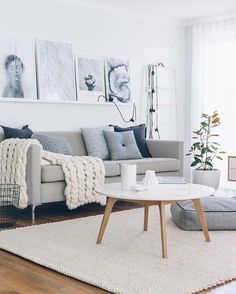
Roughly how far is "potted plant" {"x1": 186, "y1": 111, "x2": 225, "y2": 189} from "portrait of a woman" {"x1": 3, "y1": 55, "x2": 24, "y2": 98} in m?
2.39

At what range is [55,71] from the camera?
213 inches

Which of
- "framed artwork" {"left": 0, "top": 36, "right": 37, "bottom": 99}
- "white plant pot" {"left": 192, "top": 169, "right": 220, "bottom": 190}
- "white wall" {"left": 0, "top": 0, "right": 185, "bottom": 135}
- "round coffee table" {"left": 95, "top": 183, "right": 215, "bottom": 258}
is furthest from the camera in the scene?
"white plant pot" {"left": 192, "top": 169, "right": 220, "bottom": 190}

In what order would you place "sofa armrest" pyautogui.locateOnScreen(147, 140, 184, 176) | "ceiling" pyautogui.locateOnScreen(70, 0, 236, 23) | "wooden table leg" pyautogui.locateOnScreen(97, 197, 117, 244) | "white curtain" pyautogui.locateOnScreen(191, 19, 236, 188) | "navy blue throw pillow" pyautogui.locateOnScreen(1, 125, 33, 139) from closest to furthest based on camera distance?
"wooden table leg" pyautogui.locateOnScreen(97, 197, 117, 244) → "navy blue throw pillow" pyautogui.locateOnScreen(1, 125, 33, 139) → "sofa armrest" pyautogui.locateOnScreen(147, 140, 184, 176) → "ceiling" pyautogui.locateOnScreen(70, 0, 236, 23) → "white curtain" pyautogui.locateOnScreen(191, 19, 236, 188)

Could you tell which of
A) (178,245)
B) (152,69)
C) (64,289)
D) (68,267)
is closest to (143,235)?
(178,245)

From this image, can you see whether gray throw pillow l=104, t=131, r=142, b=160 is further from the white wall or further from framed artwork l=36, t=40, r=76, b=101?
framed artwork l=36, t=40, r=76, b=101

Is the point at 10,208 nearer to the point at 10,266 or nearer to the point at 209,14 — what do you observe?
the point at 10,266

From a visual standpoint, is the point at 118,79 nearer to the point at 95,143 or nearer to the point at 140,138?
the point at 140,138

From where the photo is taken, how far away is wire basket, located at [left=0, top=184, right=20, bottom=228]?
13.6ft

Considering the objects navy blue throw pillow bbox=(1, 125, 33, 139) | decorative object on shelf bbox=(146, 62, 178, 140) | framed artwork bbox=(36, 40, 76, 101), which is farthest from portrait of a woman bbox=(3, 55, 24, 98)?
decorative object on shelf bbox=(146, 62, 178, 140)

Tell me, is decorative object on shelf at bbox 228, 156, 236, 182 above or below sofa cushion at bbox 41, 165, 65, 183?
below

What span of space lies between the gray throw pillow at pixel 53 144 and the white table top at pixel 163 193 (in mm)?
1337

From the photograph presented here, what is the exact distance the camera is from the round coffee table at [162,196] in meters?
3.09

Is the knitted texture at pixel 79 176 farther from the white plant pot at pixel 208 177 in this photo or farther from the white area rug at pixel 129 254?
the white plant pot at pixel 208 177

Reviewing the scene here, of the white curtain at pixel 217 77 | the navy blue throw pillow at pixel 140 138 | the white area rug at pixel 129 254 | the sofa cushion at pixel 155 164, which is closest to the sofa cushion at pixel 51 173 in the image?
the white area rug at pixel 129 254
